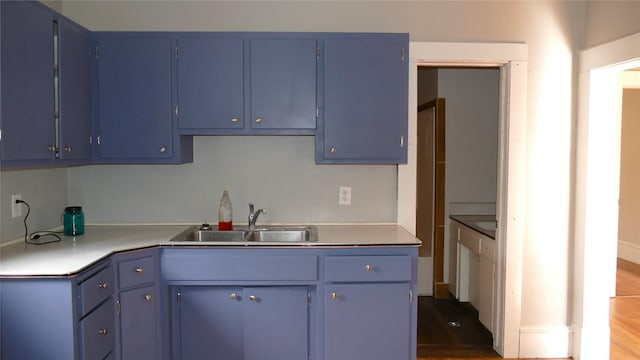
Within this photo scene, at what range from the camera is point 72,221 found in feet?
10.1

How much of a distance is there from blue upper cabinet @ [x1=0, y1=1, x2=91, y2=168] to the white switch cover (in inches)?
60.7

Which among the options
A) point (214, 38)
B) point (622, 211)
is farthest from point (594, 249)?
point (622, 211)

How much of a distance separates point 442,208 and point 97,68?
3038mm

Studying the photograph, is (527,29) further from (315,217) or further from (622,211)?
(622,211)

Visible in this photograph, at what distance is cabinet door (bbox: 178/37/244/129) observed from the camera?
3094 mm

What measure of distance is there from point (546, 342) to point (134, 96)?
304cm

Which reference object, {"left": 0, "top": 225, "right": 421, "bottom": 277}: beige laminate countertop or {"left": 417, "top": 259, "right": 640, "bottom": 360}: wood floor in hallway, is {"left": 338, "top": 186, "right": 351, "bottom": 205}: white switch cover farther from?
{"left": 417, "top": 259, "right": 640, "bottom": 360}: wood floor in hallway

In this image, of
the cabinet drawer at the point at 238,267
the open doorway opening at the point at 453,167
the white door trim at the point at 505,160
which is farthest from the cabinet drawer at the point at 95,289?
the open doorway opening at the point at 453,167

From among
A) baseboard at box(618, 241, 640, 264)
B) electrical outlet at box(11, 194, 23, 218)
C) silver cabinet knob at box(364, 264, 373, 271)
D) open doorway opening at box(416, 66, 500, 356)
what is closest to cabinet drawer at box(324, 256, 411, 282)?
silver cabinet knob at box(364, 264, 373, 271)

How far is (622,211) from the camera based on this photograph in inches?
259

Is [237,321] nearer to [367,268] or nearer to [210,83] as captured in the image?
[367,268]

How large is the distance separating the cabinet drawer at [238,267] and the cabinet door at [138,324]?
0.16m

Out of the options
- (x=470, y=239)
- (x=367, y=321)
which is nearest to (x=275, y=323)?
(x=367, y=321)

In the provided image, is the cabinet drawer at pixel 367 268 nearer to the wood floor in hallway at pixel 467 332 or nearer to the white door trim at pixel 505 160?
the white door trim at pixel 505 160
